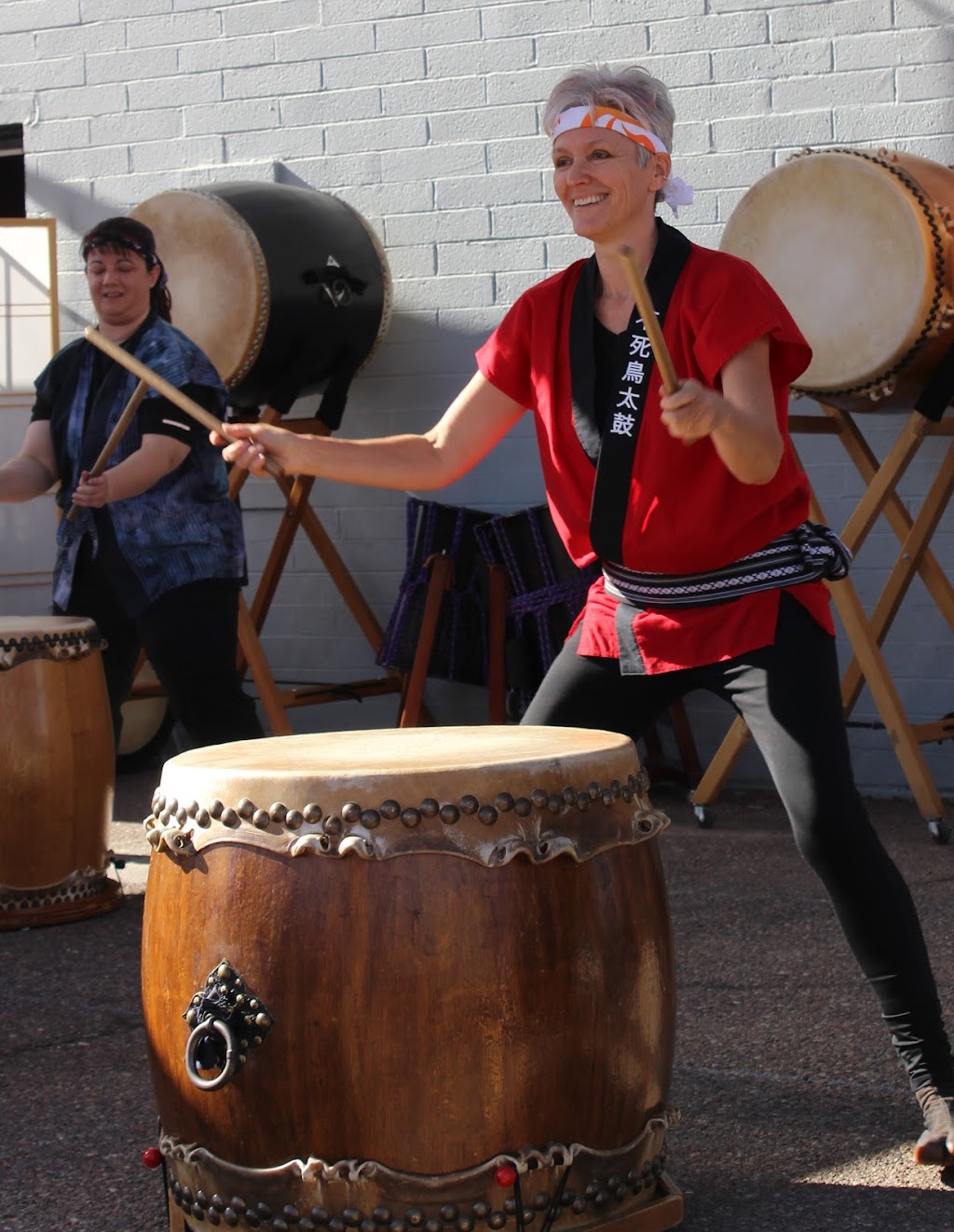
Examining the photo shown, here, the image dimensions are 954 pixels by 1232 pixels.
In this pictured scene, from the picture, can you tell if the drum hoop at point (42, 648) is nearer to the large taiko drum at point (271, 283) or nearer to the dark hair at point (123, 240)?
the dark hair at point (123, 240)

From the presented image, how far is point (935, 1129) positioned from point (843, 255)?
8.78 ft

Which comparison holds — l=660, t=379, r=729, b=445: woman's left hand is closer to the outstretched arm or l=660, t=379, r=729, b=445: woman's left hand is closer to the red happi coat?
the outstretched arm

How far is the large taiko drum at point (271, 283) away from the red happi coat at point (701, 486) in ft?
9.83

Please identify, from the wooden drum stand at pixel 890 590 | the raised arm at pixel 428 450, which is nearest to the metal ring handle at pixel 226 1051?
the raised arm at pixel 428 450

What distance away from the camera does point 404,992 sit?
2.01 metres

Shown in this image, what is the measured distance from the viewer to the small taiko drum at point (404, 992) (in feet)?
6.60

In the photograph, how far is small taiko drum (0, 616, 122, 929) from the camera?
4.09m

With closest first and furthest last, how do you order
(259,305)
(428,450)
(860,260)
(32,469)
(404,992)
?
(404,992) < (428,450) < (32,469) < (860,260) < (259,305)

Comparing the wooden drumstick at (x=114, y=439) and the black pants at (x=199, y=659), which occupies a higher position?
the wooden drumstick at (x=114, y=439)

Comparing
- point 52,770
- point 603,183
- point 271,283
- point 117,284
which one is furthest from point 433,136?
point 603,183

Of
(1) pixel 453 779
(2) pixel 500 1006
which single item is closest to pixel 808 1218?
(2) pixel 500 1006

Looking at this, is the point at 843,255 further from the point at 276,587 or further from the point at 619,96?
the point at 276,587

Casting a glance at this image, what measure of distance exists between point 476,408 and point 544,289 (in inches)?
8.9

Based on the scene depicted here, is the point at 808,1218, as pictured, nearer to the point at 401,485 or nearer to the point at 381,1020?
the point at 381,1020
